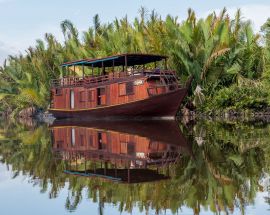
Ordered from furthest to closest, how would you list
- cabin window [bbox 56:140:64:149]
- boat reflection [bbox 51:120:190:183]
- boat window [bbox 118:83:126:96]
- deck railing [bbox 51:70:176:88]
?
boat window [bbox 118:83:126:96], deck railing [bbox 51:70:176:88], cabin window [bbox 56:140:64:149], boat reflection [bbox 51:120:190:183]

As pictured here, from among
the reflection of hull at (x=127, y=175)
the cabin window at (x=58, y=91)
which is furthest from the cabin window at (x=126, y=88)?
the reflection of hull at (x=127, y=175)

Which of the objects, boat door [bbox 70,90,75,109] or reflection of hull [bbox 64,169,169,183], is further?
boat door [bbox 70,90,75,109]

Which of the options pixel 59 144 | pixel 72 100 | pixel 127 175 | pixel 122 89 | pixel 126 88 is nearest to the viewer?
pixel 127 175

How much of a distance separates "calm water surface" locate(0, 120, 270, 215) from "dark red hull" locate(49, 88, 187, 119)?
12233 millimetres

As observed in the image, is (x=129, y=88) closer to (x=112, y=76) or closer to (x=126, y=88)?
(x=126, y=88)

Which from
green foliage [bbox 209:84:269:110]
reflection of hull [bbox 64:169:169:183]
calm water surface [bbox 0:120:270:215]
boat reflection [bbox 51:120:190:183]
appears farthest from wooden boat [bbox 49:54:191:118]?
reflection of hull [bbox 64:169:169:183]

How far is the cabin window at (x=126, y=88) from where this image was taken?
83.0 feet

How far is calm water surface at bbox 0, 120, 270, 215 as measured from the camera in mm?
5465

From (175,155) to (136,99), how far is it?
15535mm

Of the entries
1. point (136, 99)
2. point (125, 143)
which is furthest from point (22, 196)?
point (136, 99)

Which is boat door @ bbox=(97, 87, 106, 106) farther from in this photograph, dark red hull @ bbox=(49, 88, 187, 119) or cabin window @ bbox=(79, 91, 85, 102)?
cabin window @ bbox=(79, 91, 85, 102)

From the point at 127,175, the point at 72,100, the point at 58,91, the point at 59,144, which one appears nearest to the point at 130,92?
the point at 72,100

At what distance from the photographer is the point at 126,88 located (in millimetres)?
25562

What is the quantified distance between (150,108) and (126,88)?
74.1 inches
